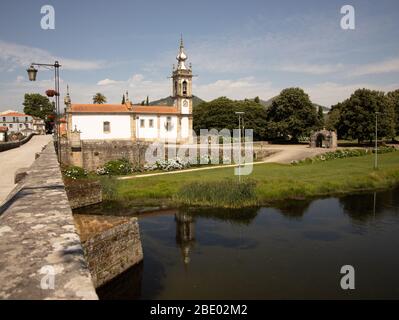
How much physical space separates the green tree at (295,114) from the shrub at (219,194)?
33.2m

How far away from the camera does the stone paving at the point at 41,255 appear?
332cm

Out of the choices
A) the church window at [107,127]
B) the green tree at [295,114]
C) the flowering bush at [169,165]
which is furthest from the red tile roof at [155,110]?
the green tree at [295,114]

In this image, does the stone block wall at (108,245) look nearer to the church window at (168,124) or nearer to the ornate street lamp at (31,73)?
the ornate street lamp at (31,73)

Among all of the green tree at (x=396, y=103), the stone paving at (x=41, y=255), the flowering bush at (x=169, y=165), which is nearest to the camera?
the stone paving at (x=41, y=255)

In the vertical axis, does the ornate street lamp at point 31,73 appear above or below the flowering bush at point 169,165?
above

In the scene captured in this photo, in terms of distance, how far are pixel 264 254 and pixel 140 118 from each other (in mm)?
37863

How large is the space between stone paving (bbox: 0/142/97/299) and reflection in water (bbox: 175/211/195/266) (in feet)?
23.6

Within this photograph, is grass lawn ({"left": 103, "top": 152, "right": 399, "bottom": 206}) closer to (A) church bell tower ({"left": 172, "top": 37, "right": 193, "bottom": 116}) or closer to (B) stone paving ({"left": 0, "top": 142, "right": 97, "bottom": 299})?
(B) stone paving ({"left": 0, "top": 142, "right": 97, "bottom": 299})

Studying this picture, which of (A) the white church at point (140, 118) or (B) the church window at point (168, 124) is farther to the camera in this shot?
(B) the church window at point (168, 124)

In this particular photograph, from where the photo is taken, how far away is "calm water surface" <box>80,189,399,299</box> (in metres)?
10.3

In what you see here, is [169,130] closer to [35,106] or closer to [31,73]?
[31,73]

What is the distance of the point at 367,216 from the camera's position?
61.7ft
